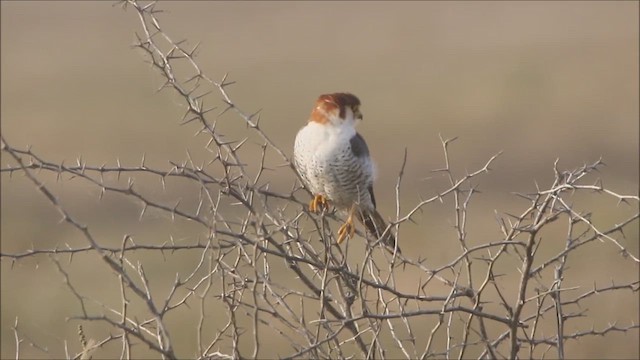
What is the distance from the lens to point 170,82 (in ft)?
13.1

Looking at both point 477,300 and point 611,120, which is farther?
point 611,120

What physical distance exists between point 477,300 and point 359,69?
22.2 meters

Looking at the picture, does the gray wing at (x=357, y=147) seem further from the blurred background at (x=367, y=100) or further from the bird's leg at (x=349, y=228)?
the blurred background at (x=367, y=100)

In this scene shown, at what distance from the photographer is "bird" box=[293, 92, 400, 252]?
5.00 metres

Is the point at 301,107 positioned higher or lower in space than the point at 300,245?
higher

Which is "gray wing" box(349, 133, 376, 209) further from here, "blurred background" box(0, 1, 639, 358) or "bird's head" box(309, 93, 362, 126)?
"blurred background" box(0, 1, 639, 358)

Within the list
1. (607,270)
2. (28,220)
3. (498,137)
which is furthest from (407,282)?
(498,137)

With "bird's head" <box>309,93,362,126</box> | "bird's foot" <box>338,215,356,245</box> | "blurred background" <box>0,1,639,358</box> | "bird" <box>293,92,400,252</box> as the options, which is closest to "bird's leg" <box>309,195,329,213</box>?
"bird" <box>293,92,400,252</box>

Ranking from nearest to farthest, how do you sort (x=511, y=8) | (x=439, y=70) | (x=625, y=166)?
1. (x=625, y=166)
2. (x=439, y=70)
3. (x=511, y=8)

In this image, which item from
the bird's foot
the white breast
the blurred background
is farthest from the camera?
the blurred background

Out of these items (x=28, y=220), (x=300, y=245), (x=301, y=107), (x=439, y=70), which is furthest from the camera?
(x=439, y=70)

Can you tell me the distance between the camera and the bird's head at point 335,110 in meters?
5.04

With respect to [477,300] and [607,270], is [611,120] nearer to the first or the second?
[607,270]

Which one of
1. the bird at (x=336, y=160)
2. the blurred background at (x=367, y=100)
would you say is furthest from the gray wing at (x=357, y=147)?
the blurred background at (x=367, y=100)
